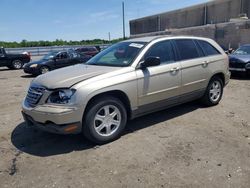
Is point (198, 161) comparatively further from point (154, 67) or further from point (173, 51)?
point (173, 51)

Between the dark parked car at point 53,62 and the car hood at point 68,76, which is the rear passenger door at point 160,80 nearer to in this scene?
the car hood at point 68,76

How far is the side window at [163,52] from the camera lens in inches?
207

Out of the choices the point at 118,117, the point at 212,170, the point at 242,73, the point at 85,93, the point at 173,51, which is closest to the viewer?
the point at 212,170

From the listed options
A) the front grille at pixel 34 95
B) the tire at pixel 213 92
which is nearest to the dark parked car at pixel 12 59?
the front grille at pixel 34 95

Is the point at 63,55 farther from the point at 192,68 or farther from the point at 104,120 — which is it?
the point at 104,120

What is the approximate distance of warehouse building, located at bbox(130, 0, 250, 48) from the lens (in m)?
25.1

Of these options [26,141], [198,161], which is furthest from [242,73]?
[26,141]

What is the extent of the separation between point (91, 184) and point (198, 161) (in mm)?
1520

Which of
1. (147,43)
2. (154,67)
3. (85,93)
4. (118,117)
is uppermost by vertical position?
(147,43)

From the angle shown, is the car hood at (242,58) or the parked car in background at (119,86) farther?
the car hood at (242,58)

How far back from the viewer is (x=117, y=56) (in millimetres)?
5418

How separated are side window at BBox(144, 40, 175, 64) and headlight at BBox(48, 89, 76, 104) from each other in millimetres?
1698

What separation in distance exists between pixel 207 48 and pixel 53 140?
3.96 metres

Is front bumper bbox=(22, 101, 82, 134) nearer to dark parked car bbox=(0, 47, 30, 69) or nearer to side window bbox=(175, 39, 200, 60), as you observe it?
side window bbox=(175, 39, 200, 60)
